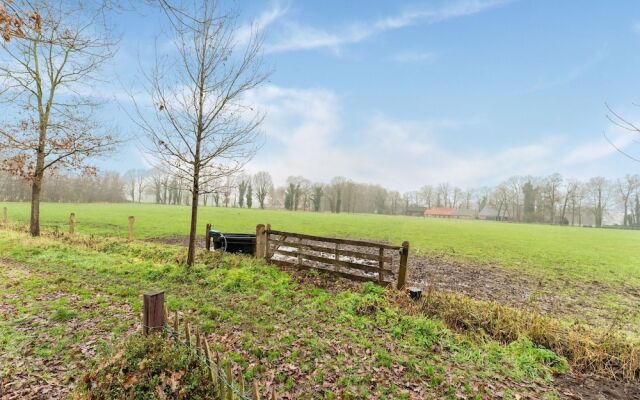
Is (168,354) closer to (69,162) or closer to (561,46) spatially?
(561,46)

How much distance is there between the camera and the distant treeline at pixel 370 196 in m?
81.1

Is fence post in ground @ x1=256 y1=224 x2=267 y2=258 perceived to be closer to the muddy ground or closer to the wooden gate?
the wooden gate

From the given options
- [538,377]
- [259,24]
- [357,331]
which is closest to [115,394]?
[357,331]

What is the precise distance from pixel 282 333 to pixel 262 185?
99.5 m

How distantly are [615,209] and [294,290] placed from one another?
389ft

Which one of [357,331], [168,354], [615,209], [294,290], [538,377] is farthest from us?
[615,209]

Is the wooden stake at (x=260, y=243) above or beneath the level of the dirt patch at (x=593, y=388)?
Result: above

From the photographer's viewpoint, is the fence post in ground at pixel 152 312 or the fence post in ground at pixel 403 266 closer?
the fence post in ground at pixel 152 312

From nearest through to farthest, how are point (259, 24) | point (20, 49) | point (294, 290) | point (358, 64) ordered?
point (294, 290)
point (259, 24)
point (20, 49)
point (358, 64)

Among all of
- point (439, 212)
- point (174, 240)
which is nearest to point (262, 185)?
point (439, 212)

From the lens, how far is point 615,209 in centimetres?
8712

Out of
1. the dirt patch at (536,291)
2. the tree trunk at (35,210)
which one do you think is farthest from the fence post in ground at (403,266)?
the tree trunk at (35,210)

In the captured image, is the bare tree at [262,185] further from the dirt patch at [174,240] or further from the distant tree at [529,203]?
the distant tree at [529,203]

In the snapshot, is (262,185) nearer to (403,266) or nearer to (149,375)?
(403,266)
